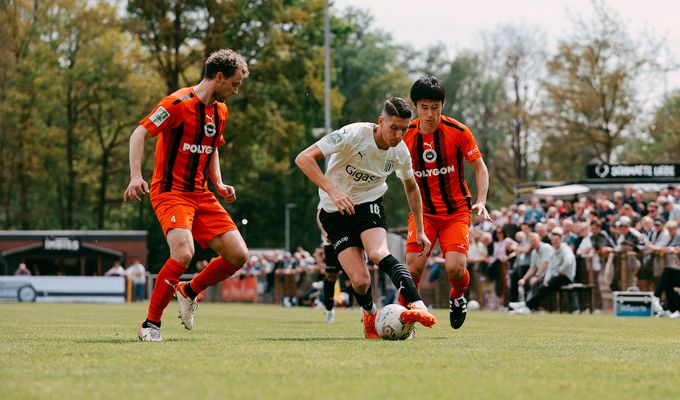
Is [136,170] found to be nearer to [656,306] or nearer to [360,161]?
[360,161]

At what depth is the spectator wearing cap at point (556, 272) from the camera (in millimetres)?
22531

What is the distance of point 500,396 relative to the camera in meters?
5.30

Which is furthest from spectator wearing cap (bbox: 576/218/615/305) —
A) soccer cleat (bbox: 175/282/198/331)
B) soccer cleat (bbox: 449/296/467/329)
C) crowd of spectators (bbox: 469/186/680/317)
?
soccer cleat (bbox: 175/282/198/331)

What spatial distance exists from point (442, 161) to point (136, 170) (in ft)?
11.8

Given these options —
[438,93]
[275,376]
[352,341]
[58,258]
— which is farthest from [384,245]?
[58,258]

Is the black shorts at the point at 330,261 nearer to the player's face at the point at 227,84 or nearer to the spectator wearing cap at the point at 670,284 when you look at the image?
the spectator wearing cap at the point at 670,284

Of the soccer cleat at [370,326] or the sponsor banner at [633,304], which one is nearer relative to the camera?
the soccer cleat at [370,326]

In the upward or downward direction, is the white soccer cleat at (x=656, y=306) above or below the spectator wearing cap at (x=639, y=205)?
below

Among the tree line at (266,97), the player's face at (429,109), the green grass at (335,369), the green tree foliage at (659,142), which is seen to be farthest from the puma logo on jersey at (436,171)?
the green tree foliage at (659,142)

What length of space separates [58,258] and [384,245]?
3992 cm

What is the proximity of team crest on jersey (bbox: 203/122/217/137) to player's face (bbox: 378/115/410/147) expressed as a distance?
1430 millimetres

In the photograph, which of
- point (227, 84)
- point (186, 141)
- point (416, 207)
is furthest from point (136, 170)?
point (416, 207)

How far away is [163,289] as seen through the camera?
9.67 metres

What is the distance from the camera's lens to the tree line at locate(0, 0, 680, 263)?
44.4m
